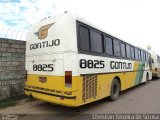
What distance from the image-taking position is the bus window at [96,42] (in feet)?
21.7

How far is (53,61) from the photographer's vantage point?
6047 mm

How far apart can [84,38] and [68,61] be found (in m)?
0.98

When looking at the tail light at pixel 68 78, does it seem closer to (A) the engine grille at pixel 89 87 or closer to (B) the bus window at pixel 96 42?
(A) the engine grille at pixel 89 87

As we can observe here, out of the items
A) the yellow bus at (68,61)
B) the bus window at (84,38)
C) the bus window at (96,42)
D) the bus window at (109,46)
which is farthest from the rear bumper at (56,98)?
the bus window at (109,46)

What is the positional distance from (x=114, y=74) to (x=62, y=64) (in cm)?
306

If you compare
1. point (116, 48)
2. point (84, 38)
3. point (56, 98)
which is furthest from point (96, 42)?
point (56, 98)

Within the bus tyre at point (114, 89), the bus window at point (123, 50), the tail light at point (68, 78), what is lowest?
the bus tyre at point (114, 89)

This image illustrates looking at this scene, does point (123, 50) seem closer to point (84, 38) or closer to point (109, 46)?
point (109, 46)

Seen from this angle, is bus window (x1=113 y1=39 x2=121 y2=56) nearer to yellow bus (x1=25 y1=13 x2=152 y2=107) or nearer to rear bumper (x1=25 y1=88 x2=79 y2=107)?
yellow bus (x1=25 y1=13 x2=152 y2=107)

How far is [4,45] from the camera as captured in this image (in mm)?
7938

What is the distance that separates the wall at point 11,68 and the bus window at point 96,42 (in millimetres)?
3574

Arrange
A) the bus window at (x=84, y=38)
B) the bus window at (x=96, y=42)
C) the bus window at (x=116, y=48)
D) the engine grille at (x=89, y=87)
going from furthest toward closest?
1. the bus window at (x=116, y=48)
2. the bus window at (x=96, y=42)
3. the bus window at (x=84, y=38)
4. the engine grille at (x=89, y=87)

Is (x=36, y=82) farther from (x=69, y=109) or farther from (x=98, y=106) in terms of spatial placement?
(x=98, y=106)

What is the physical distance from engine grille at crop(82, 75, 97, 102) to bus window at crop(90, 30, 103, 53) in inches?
38.9
